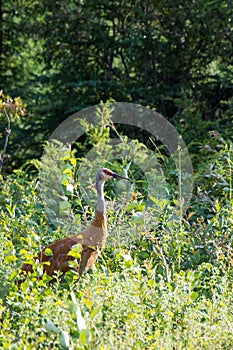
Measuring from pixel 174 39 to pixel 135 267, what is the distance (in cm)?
693

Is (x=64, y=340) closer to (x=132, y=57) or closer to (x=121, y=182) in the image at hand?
(x=121, y=182)

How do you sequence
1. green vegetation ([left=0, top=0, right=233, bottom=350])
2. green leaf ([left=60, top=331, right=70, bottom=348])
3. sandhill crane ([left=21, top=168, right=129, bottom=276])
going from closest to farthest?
green leaf ([left=60, top=331, right=70, bottom=348]) → green vegetation ([left=0, top=0, right=233, bottom=350]) → sandhill crane ([left=21, top=168, right=129, bottom=276])

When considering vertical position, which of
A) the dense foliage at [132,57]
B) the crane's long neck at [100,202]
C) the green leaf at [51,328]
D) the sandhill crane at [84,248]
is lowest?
the sandhill crane at [84,248]

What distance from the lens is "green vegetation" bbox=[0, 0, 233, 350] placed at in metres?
3.95

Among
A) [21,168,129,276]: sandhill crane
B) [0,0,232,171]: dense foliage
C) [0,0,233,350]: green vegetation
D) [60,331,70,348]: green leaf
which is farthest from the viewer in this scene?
[0,0,232,171]: dense foliage

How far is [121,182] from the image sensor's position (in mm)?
6328

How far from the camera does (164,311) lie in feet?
13.7

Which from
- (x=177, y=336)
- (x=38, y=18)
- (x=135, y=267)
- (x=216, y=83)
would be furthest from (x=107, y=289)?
(x=38, y=18)

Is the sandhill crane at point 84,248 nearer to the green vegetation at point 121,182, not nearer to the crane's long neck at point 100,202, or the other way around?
the crane's long neck at point 100,202

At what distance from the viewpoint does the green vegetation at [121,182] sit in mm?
3945

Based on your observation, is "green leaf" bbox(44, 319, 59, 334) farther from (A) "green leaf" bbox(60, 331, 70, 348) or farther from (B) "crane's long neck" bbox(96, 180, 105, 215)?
(B) "crane's long neck" bbox(96, 180, 105, 215)

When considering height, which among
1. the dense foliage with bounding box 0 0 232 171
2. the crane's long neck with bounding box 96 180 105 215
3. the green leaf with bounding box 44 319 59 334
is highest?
the dense foliage with bounding box 0 0 232 171

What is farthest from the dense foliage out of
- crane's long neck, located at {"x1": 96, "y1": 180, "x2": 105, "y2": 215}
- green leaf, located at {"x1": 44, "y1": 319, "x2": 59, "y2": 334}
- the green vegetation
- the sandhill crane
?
green leaf, located at {"x1": 44, "y1": 319, "x2": 59, "y2": 334}

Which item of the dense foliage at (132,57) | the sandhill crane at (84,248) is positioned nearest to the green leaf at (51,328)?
the sandhill crane at (84,248)
